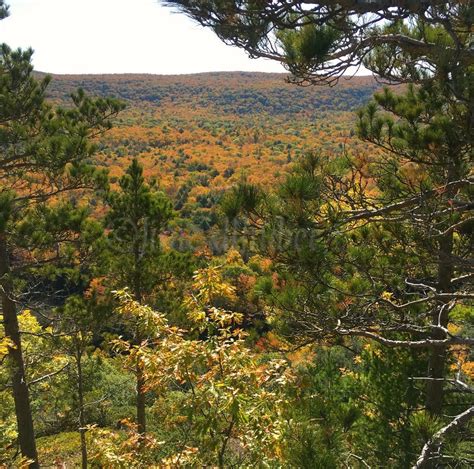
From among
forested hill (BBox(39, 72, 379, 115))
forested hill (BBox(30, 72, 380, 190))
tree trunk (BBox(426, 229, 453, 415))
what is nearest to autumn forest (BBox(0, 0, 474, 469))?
tree trunk (BBox(426, 229, 453, 415))

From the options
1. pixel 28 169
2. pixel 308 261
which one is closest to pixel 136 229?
pixel 28 169

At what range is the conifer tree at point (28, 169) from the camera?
6742mm

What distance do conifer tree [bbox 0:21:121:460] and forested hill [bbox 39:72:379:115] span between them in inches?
3285

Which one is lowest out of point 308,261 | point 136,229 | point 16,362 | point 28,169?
point 16,362

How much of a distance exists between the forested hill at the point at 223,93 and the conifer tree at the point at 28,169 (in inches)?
3285

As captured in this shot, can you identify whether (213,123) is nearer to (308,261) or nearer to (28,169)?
(28,169)

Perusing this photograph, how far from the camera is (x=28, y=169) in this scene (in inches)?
292

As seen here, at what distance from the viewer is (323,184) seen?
4.11m

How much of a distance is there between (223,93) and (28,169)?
96.0 meters

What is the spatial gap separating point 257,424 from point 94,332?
5.82m

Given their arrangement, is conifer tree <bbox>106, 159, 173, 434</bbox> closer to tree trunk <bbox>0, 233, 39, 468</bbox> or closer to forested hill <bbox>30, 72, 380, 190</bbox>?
tree trunk <bbox>0, 233, 39, 468</bbox>

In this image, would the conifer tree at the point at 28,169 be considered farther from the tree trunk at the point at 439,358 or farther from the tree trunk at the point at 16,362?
the tree trunk at the point at 439,358

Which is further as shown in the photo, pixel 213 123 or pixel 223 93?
pixel 223 93

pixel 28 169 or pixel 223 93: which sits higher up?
pixel 223 93
